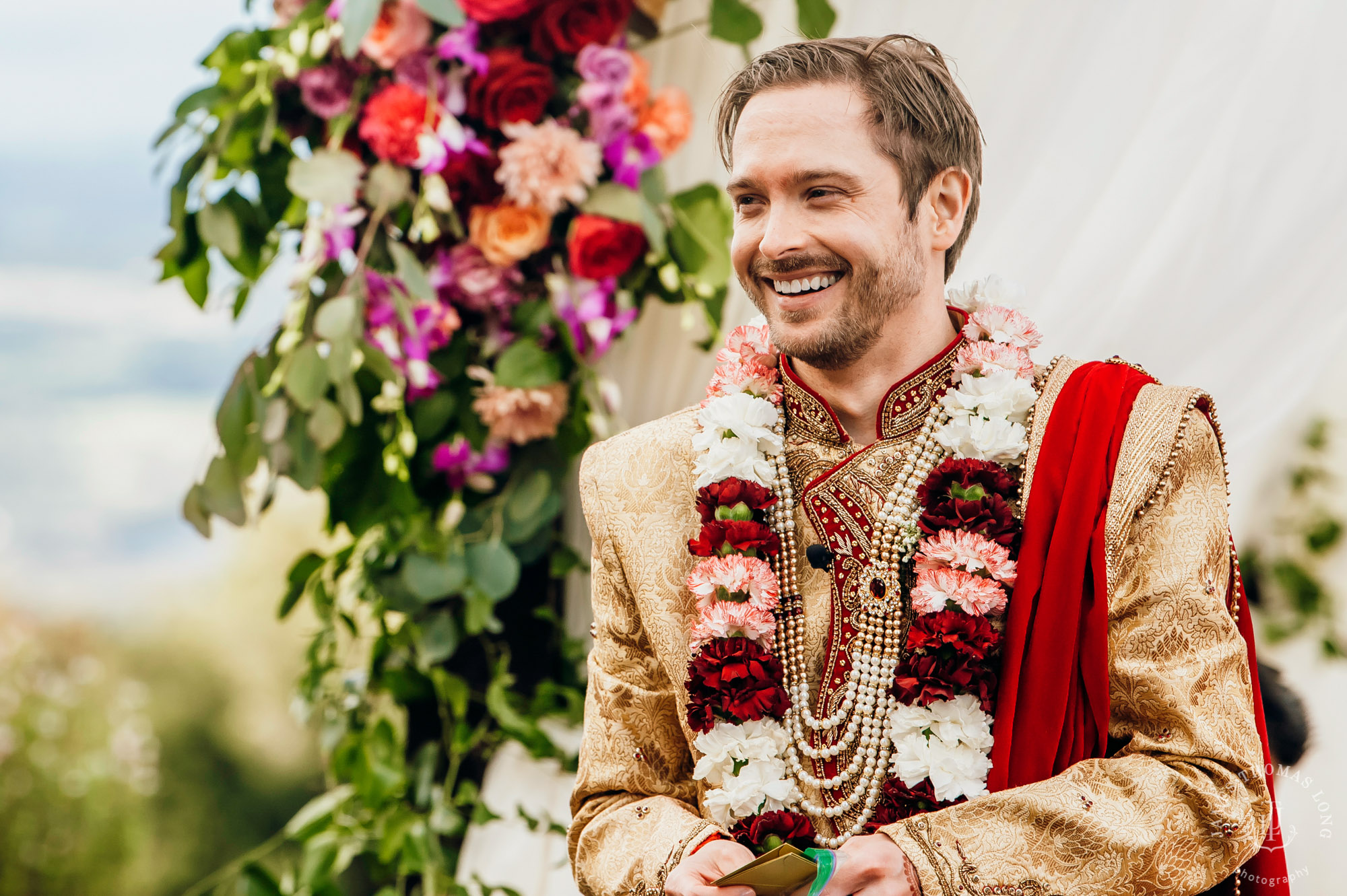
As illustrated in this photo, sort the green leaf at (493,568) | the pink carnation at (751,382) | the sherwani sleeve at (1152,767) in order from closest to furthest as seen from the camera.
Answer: the sherwani sleeve at (1152,767) → the pink carnation at (751,382) → the green leaf at (493,568)

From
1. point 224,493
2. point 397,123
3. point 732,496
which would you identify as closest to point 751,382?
point 732,496

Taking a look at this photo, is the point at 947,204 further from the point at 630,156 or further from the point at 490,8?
the point at 490,8

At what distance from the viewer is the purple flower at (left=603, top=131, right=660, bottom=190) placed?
1932mm

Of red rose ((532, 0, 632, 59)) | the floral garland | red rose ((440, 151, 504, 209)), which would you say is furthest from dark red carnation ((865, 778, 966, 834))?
red rose ((532, 0, 632, 59))

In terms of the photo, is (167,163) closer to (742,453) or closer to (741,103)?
(741,103)

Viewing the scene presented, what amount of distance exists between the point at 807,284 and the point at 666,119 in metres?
0.83

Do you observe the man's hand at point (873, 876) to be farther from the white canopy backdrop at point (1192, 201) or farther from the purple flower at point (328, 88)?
the purple flower at point (328, 88)

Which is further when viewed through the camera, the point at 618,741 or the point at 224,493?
the point at 224,493

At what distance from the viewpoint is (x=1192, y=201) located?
168 cm

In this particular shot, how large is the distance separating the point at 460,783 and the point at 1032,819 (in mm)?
1357

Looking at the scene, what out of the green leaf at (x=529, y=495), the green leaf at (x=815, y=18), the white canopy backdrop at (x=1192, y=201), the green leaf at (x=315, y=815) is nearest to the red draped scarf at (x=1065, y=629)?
the white canopy backdrop at (x=1192, y=201)

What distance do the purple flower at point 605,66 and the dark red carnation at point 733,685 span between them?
109cm

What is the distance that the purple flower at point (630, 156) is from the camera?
1.93 metres

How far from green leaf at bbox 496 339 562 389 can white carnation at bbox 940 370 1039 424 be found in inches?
33.5
